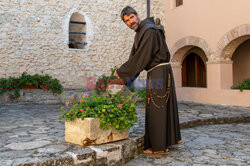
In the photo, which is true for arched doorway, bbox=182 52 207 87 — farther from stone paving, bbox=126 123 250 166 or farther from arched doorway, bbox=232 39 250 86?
stone paving, bbox=126 123 250 166

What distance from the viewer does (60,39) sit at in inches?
312

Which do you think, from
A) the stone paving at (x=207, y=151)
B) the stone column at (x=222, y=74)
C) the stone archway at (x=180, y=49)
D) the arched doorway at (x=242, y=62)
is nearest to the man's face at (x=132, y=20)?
the stone paving at (x=207, y=151)

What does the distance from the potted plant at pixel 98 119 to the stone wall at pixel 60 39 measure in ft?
18.1

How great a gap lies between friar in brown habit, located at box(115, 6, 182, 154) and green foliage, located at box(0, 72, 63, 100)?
530 centimetres

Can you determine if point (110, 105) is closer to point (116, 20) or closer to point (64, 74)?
point (64, 74)

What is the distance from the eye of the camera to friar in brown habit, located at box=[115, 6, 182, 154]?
2660 millimetres

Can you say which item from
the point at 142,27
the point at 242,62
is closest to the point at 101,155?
the point at 142,27

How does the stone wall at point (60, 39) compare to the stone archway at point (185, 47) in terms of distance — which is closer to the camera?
the stone wall at point (60, 39)

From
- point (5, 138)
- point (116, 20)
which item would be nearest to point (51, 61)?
point (116, 20)

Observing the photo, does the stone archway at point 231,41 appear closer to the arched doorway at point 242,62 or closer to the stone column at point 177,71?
the stone column at point 177,71

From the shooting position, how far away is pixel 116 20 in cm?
890

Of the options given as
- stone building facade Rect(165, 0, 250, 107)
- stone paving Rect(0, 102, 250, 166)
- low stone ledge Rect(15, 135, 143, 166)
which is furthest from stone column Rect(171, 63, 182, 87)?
low stone ledge Rect(15, 135, 143, 166)

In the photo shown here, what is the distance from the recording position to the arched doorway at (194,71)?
33.0 feet

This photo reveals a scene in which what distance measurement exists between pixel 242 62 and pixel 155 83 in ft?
25.1
